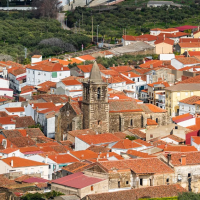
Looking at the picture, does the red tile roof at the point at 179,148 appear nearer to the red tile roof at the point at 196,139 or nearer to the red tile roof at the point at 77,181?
the red tile roof at the point at 196,139

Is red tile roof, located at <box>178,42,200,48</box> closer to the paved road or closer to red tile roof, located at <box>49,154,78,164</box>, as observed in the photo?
the paved road

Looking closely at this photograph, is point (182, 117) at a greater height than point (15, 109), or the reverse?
point (182, 117)

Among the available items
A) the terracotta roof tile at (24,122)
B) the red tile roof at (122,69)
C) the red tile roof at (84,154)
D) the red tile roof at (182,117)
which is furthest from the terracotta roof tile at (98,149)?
the red tile roof at (122,69)

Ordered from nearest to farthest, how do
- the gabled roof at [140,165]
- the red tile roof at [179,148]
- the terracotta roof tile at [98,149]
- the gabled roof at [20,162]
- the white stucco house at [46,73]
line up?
the gabled roof at [140,165]
the gabled roof at [20,162]
the red tile roof at [179,148]
the terracotta roof tile at [98,149]
the white stucco house at [46,73]

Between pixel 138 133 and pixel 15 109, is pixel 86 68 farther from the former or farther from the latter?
pixel 138 133

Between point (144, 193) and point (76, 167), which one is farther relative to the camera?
point (76, 167)

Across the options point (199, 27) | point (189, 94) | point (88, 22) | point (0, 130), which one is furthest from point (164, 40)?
point (0, 130)

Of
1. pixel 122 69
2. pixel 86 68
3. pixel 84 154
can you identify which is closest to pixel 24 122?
pixel 84 154
